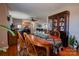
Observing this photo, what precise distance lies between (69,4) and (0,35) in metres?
1.01

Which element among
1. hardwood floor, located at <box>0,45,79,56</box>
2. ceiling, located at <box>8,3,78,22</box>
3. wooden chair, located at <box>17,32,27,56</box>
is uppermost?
ceiling, located at <box>8,3,78,22</box>

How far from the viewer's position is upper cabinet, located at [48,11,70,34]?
7.54ft

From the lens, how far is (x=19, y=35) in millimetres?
2336

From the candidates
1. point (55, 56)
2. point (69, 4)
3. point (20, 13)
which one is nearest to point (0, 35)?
point (20, 13)

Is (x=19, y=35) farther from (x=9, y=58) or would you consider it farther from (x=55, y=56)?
(x=55, y=56)

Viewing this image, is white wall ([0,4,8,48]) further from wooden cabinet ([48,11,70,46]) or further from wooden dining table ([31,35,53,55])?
wooden cabinet ([48,11,70,46])

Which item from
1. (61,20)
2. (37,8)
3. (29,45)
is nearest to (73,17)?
(61,20)

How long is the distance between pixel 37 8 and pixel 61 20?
36 cm

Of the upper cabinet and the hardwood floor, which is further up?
the upper cabinet

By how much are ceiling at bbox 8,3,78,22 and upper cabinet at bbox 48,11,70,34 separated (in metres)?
0.09

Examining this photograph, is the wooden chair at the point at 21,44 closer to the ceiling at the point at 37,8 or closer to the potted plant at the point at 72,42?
the ceiling at the point at 37,8

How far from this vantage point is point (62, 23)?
2.31m

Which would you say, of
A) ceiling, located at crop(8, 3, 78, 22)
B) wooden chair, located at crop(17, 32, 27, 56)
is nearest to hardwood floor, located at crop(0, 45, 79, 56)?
wooden chair, located at crop(17, 32, 27, 56)

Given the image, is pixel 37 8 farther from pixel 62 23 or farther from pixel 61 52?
pixel 61 52
